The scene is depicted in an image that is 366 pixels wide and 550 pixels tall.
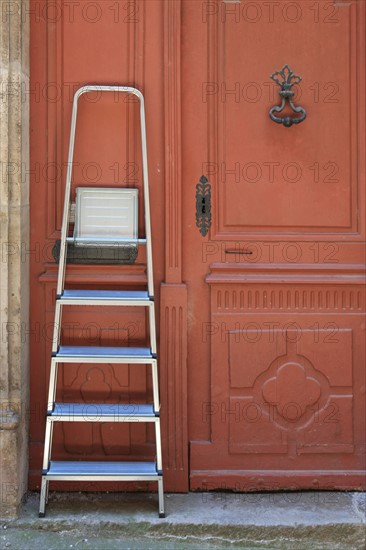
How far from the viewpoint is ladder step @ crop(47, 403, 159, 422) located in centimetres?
359

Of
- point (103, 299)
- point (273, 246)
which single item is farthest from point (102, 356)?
point (273, 246)

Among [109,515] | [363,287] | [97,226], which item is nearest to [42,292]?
[97,226]

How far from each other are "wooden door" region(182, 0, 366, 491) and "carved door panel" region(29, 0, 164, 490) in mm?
239

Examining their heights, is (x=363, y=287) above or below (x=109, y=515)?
above

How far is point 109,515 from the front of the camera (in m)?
3.66

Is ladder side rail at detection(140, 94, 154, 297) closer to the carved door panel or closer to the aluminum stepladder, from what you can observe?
the aluminum stepladder

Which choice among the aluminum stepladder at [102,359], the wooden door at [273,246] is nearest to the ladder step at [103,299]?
the aluminum stepladder at [102,359]

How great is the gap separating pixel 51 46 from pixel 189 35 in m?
0.76

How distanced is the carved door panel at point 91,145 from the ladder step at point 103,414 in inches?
8.9

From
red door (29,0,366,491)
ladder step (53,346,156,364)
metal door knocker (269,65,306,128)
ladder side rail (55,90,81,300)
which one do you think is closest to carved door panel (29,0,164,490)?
red door (29,0,366,491)

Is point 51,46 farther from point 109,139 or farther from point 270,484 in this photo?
point 270,484

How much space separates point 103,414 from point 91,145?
145cm

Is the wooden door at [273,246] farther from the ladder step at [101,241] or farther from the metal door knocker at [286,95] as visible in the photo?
the ladder step at [101,241]

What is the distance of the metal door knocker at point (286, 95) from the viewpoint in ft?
12.7
